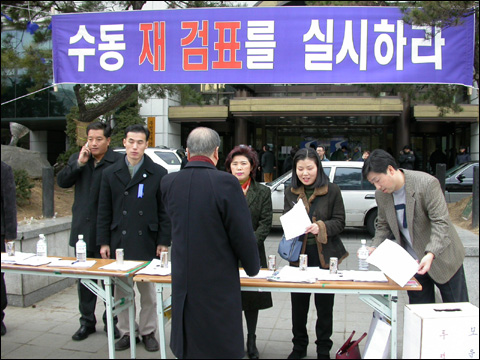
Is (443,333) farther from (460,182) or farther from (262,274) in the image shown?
(460,182)

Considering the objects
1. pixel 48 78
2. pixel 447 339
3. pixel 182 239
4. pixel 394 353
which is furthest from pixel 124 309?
pixel 48 78

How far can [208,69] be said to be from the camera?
524 cm

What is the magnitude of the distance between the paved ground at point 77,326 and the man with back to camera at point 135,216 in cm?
36

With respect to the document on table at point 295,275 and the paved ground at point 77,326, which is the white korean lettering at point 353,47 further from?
the paved ground at point 77,326

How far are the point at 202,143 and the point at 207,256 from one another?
68 cm

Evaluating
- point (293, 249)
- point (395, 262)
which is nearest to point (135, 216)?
point (293, 249)

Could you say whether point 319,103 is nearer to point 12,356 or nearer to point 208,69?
point 208,69

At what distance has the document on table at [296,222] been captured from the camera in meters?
3.45

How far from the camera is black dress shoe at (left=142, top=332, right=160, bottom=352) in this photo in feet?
12.6

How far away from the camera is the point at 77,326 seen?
4.39 metres

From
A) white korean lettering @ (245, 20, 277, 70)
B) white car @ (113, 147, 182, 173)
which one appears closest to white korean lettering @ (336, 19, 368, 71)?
white korean lettering @ (245, 20, 277, 70)

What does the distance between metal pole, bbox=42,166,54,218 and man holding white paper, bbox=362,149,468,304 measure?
4.87 m

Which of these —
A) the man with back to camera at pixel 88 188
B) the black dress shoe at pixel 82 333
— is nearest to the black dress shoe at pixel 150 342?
the man with back to camera at pixel 88 188

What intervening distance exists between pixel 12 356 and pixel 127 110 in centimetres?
1356
